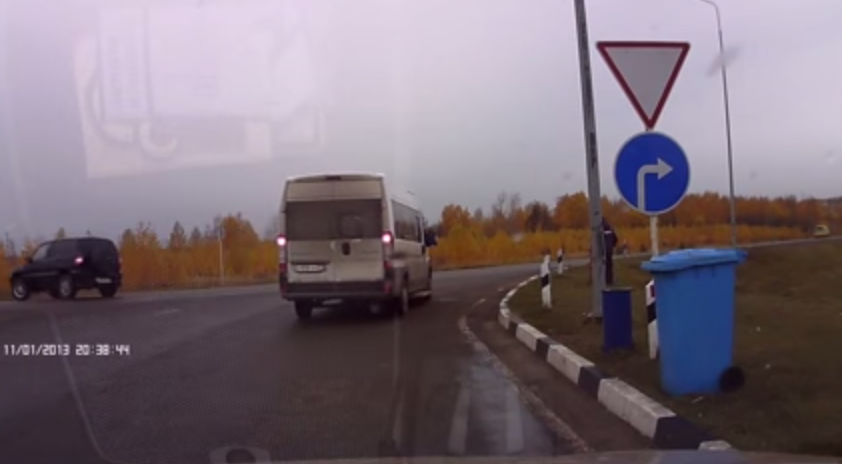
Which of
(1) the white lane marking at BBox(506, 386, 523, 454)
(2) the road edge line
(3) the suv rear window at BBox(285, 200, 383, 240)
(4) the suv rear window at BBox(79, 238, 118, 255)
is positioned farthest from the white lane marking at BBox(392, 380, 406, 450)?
(4) the suv rear window at BBox(79, 238, 118, 255)

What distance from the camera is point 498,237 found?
5984cm

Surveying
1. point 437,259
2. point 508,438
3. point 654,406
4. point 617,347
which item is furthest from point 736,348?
point 437,259

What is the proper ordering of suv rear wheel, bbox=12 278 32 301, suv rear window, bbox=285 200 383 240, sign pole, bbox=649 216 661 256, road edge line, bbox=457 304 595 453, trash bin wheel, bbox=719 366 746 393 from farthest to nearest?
suv rear wheel, bbox=12 278 32 301 < suv rear window, bbox=285 200 383 240 < sign pole, bbox=649 216 661 256 < trash bin wheel, bbox=719 366 746 393 < road edge line, bbox=457 304 595 453

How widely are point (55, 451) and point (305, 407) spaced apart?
216cm

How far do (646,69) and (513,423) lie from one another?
3463mm

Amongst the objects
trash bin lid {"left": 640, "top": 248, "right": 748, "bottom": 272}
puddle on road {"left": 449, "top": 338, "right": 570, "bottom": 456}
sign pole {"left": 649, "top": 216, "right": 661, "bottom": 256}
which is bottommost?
puddle on road {"left": 449, "top": 338, "right": 570, "bottom": 456}

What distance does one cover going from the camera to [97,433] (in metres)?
7.32

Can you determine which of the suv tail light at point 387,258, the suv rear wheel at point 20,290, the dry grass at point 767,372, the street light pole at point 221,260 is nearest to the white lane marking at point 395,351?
the suv tail light at point 387,258

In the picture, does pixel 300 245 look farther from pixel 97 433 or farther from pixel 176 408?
pixel 97 433

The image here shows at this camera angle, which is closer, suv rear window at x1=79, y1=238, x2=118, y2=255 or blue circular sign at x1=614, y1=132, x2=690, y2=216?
blue circular sign at x1=614, y1=132, x2=690, y2=216

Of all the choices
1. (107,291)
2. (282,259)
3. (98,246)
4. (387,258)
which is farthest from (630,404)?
(107,291)

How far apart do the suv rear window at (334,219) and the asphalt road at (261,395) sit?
160cm

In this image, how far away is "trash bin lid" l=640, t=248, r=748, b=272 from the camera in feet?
23.7

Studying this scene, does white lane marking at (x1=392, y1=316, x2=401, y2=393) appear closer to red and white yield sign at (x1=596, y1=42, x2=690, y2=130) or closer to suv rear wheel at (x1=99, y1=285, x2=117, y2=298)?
red and white yield sign at (x1=596, y1=42, x2=690, y2=130)
